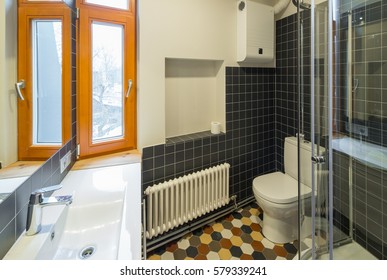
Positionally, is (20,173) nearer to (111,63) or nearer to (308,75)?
(111,63)

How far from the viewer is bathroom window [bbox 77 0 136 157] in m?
1.47

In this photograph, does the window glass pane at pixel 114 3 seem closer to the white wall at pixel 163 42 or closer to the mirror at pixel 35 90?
the white wall at pixel 163 42

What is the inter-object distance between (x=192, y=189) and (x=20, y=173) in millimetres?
1180

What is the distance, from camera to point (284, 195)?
1.65 meters

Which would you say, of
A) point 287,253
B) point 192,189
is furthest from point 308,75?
point 287,253

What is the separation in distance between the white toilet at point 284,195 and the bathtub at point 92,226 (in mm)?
1029

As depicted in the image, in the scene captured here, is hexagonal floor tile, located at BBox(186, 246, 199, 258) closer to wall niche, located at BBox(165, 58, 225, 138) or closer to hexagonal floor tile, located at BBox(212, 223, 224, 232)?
hexagonal floor tile, located at BBox(212, 223, 224, 232)

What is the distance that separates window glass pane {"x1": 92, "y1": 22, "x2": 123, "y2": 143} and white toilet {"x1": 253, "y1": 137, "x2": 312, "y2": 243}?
1254 millimetres

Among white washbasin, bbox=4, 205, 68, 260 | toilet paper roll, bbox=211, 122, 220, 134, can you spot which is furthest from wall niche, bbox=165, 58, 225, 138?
white washbasin, bbox=4, 205, 68, 260

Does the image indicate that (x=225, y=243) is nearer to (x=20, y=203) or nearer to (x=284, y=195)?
(x=284, y=195)

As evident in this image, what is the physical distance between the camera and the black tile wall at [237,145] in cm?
169

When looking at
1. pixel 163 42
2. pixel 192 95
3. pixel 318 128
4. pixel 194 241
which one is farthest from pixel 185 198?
pixel 163 42
